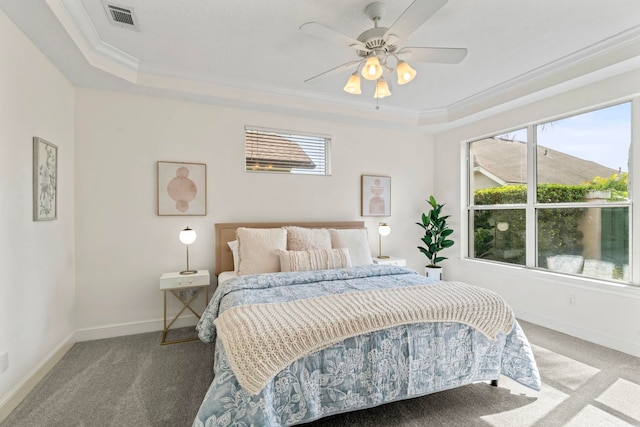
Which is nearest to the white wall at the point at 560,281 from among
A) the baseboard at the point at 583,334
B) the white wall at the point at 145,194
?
the baseboard at the point at 583,334

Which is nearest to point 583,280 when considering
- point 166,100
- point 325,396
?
point 325,396

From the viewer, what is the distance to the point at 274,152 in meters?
3.82

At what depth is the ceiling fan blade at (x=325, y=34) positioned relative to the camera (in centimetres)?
185

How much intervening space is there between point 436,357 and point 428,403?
36 centimetres

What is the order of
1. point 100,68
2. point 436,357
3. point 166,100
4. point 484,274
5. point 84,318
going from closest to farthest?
1. point 436,357
2. point 100,68
3. point 84,318
4. point 166,100
5. point 484,274

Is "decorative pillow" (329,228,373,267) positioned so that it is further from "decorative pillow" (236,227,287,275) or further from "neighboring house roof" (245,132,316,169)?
"neighboring house roof" (245,132,316,169)

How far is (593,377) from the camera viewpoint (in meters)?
2.30

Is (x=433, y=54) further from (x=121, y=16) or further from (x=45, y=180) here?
(x=45, y=180)

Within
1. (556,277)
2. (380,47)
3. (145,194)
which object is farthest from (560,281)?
(145,194)

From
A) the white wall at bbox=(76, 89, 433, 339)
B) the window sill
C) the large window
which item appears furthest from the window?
the window sill

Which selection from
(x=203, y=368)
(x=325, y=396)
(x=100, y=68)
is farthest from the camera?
(x=100, y=68)

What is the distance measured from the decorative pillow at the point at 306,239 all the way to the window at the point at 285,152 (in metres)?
0.94

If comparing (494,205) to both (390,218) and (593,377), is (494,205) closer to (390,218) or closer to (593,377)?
(390,218)

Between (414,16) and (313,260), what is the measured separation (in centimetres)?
204
